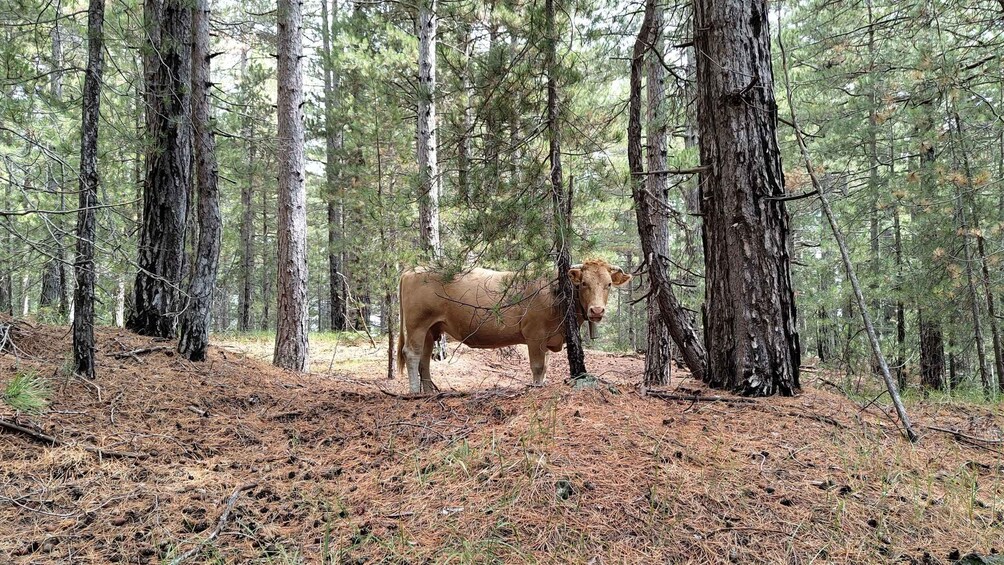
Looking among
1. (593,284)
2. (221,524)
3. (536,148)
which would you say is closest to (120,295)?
(536,148)

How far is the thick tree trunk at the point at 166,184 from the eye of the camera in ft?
19.4

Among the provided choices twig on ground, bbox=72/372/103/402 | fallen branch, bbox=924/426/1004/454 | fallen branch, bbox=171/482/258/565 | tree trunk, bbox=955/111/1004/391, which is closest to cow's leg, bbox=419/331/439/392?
twig on ground, bbox=72/372/103/402

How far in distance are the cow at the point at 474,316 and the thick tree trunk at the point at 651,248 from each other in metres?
0.79

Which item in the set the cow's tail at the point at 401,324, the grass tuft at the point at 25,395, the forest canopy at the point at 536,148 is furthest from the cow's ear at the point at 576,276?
the grass tuft at the point at 25,395

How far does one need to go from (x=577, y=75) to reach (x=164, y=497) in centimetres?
402

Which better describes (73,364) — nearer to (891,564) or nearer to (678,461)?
(678,461)

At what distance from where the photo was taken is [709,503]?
236 cm

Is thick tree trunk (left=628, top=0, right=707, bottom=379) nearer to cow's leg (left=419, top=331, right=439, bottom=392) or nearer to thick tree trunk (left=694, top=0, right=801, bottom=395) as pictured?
thick tree trunk (left=694, top=0, right=801, bottom=395)

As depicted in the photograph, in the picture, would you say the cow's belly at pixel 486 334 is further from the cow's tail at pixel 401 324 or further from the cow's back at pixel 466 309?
the cow's tail at pixel 401 324

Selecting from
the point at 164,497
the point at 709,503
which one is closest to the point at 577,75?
the point at 709,503

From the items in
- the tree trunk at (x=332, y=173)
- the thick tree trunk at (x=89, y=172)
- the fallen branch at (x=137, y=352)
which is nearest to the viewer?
the thick tree trunk at (x=89, y=172)

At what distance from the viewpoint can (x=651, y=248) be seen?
4664 millimetres

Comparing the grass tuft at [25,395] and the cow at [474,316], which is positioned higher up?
the cow at [474,316]

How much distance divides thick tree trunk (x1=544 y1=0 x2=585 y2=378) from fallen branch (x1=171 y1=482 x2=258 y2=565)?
272 centimetres
